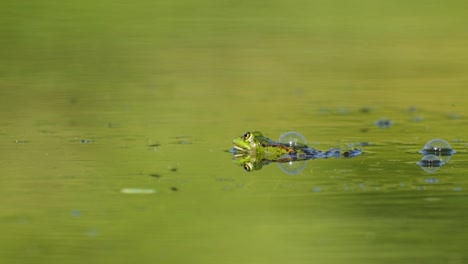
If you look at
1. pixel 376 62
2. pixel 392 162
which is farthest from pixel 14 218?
pixel 376 62

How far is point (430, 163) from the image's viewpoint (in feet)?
27.7

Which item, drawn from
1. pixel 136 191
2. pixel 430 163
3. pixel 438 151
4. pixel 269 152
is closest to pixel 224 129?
pixel 269 152

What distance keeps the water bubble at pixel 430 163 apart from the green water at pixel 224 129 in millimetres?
69

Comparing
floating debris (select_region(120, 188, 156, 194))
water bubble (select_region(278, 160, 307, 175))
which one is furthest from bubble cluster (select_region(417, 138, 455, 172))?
floating debris (select_region(120, 188, 156, 194))

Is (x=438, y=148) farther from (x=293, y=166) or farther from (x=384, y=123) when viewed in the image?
(x=384, y=123)

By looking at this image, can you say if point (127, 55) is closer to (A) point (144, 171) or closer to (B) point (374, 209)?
(A) point (144, 171)

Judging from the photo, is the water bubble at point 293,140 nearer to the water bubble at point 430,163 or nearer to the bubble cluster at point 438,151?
the bubble cluster at point 438,151

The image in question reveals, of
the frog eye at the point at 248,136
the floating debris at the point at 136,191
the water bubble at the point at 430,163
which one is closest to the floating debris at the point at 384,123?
the frog eye at the point at 248,136

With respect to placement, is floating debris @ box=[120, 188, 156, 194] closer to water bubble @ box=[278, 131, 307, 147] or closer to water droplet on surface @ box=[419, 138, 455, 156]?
water bubble @ box=[278, 131, 307, 147]

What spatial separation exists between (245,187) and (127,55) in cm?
1059

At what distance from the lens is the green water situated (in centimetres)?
621

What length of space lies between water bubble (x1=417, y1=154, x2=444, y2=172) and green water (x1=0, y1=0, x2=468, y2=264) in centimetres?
7

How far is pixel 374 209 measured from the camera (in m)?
6.82

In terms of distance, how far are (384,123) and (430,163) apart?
2.54 meters
